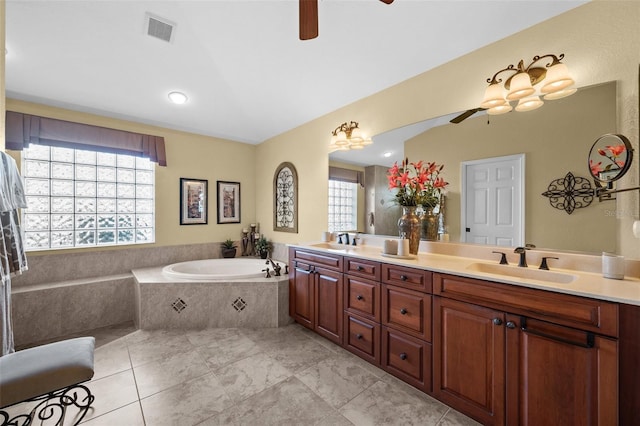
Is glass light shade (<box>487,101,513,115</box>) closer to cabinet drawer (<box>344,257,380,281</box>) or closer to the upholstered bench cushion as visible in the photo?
cabinet drawer (<box>344,257,380,281</box>)

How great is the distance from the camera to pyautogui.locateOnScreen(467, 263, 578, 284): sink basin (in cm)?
153

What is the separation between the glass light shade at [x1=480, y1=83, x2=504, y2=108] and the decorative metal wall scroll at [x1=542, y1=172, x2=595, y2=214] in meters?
0.66

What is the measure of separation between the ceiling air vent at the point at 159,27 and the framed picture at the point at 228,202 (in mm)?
2137

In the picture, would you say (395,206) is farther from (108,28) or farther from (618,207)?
(108,28)

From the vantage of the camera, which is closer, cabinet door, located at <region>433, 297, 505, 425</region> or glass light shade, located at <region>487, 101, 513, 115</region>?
cabinet door, located at <region>433, 297, 505, 425</region>

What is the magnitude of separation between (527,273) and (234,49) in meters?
3.20

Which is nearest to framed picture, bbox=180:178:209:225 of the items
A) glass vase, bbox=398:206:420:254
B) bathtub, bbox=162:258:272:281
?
bathtub, bbox=162:258:272:281

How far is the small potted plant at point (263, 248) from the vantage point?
4.18m

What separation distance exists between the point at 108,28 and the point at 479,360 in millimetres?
3902

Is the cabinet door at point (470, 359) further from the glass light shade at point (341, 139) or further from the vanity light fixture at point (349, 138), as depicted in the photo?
the glass light shade at point (341, 139)

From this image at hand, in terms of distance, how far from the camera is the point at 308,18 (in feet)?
4.41

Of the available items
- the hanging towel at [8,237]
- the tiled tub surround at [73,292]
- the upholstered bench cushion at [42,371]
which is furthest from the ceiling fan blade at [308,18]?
the tiled tub surround at [73,292]

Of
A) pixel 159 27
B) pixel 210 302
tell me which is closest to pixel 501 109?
pixel 159 27

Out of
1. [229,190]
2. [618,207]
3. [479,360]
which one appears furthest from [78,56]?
[618,207]
